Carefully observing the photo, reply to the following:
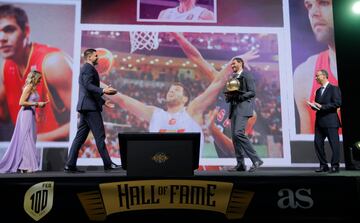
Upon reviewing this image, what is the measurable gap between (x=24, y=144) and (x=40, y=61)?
1.53 meters

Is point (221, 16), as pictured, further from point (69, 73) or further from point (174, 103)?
point (69, 73)

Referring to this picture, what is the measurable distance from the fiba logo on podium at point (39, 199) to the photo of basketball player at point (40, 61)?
8.24 feet

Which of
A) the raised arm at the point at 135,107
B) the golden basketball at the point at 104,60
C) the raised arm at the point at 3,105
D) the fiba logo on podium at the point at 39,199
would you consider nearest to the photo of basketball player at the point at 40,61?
the raised arm at the point at 3,105

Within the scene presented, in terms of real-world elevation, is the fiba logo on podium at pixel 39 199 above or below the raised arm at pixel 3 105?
below

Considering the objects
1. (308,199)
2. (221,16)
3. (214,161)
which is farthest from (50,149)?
(308,199)

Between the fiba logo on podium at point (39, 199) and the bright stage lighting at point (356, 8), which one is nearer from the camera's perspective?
the fiba logo on podium at point (39, 199)

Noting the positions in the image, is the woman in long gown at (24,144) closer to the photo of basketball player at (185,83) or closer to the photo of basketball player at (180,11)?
the photo of basketball player at (185,83)

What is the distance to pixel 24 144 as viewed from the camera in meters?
4.76

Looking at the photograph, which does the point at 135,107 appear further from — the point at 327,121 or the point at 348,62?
the point at 348,62

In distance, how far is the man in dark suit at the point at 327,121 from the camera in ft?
14.3

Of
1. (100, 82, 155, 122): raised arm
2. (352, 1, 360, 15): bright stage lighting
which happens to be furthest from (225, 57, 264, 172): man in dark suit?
(352, 1, 360, 15): bright stage lighting

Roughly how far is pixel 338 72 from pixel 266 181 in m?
3.58

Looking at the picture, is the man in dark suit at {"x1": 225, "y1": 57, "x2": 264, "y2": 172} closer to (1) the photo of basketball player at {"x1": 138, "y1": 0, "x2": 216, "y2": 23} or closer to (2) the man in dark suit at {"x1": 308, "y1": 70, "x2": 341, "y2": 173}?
(2) the man in dark suit at {"x1": 308, "y1": 70, "x2": 341, "y2": 173}

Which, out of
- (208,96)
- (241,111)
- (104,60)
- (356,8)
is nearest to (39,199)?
(241,111)
